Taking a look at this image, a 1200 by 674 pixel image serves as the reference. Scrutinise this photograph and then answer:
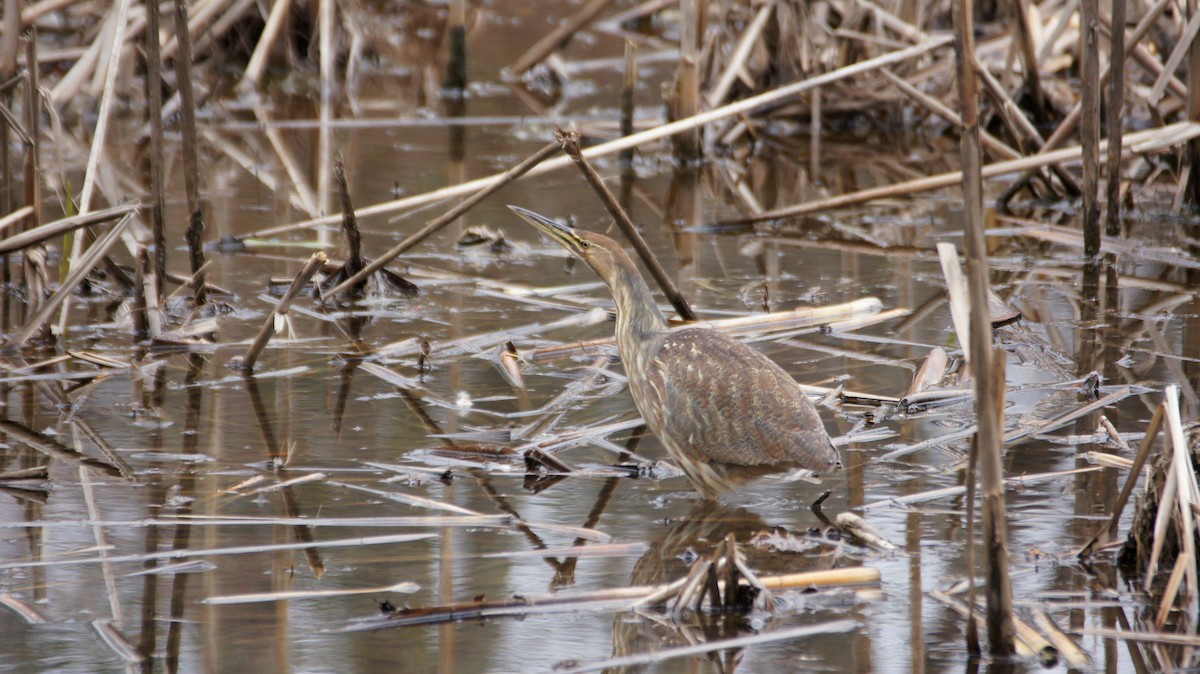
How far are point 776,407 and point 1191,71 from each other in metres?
3.56

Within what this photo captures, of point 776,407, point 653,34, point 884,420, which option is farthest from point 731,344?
point 653,34

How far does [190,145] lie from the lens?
489 centimetres

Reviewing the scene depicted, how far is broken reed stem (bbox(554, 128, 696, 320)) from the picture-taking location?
13.8ft

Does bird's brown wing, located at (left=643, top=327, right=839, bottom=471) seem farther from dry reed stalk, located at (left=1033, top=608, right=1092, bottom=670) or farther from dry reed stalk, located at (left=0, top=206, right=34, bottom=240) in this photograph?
dry reed stalk, located at (left=0, top=206, right=34, bottom=240)

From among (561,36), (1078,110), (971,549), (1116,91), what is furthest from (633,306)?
(561,36)

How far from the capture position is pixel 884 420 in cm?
400

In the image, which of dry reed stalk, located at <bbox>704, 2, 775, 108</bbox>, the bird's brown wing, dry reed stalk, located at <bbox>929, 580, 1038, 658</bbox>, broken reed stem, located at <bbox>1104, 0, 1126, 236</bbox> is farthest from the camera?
dry reed stalk, located at <bbox>704, 2, 775, 108</bbox>

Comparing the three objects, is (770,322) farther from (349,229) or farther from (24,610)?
(24,610)

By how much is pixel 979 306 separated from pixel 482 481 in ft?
5.18

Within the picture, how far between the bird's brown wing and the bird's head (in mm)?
397

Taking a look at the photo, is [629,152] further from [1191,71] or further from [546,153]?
[546,153]

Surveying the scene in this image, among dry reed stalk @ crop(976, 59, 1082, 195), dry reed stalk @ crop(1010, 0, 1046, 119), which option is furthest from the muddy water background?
dry reed stalk @ crop(1010, 0, 1046, 119)

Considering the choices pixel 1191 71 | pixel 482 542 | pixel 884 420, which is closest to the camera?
pixel 482 542

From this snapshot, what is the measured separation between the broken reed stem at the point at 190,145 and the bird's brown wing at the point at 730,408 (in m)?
2.02
